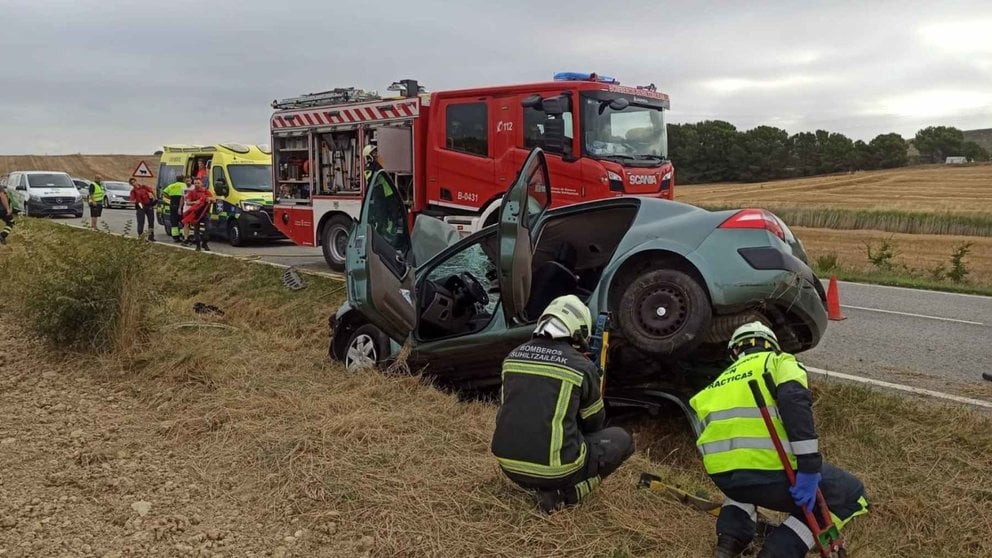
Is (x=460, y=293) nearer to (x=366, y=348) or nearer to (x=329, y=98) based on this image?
(x=366, y=348)

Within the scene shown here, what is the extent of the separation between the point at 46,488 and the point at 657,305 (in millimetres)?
3349

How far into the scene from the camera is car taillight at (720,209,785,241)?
4336mm

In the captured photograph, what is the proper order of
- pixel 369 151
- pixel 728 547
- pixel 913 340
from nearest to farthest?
pixel 728 547 < pixel 913 340 < pixel 369 151

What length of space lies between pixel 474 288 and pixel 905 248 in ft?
62.6

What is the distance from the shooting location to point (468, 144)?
32.3 feet

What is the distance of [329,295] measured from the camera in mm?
8711

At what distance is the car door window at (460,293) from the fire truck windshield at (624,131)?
355 cm

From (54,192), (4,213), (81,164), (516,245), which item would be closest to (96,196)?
(4,213)

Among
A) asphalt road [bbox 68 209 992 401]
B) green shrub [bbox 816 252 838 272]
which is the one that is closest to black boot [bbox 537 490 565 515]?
asphalt road [bbox 68 209 992 401]

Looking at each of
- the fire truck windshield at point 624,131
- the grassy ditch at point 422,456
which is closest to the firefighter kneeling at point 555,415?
the grassy ditch at point 422,456

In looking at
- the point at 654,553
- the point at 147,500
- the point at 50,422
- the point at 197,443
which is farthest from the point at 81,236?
the point at 654,553

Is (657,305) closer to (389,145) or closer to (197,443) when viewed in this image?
(197,443)

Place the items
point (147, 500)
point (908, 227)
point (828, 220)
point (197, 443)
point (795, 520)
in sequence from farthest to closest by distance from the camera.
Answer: point (828, 220)
point (908, 227)
point (197, 443)
point (147, 500)
point (795, 520)

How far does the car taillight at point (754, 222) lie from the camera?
4336 millimetres
